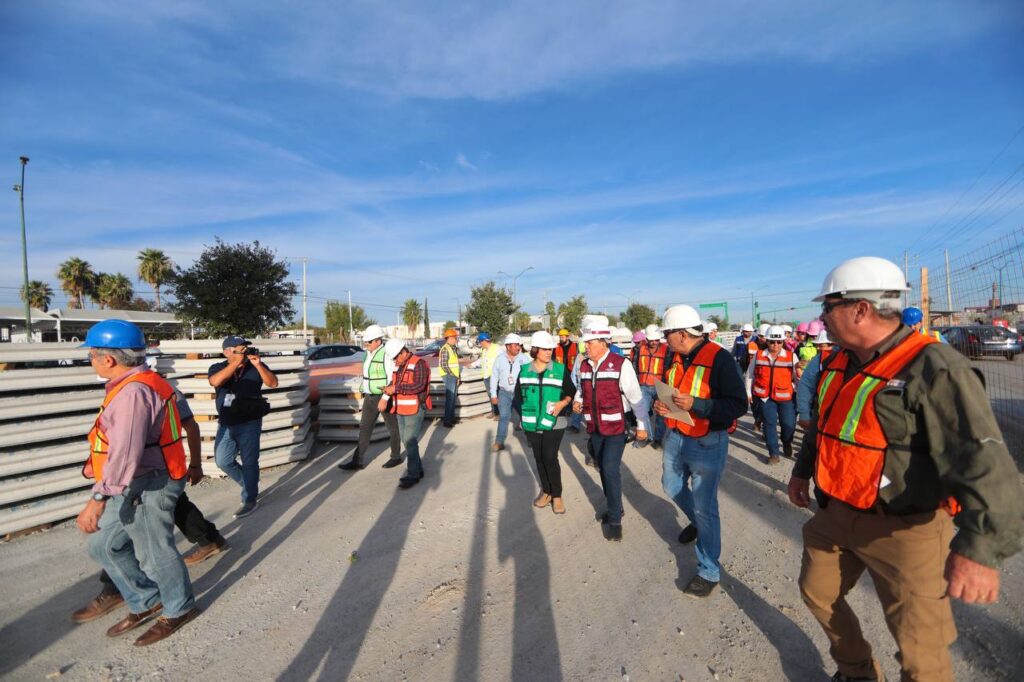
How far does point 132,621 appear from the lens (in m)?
3.19

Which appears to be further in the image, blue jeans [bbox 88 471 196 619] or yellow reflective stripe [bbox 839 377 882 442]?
blue jeans [bbox 88 471 196 619]

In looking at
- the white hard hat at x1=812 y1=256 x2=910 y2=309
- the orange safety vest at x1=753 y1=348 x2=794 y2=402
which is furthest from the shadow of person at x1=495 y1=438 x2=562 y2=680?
the orange safety vest at x1=753 y1=348 x2=794 y2=402

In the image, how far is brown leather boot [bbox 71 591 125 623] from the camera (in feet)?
10.8

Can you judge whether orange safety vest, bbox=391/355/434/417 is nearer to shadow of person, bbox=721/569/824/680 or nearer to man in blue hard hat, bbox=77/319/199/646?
man in blue hard hat, bbox=77/319/199/646

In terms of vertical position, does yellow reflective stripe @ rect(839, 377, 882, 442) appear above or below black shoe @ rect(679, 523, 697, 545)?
above

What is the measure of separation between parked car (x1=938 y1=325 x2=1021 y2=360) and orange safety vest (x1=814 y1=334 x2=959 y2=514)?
7.21 meters

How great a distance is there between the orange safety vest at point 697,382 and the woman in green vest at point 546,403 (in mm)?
1357

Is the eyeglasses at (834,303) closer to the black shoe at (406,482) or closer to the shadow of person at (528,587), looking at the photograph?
the shadow of person at (528,587)

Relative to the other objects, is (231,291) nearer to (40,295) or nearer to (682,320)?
(682,320)

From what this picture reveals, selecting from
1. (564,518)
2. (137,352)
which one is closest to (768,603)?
(564,518)

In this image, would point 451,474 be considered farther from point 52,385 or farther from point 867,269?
point 867,269

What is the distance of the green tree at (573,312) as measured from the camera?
48781 mm

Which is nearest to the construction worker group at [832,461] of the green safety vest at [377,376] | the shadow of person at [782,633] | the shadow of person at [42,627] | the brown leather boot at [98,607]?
the shadow of person at [782,633]

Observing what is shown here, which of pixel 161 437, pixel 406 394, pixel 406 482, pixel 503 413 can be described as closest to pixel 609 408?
pixel 406 394
